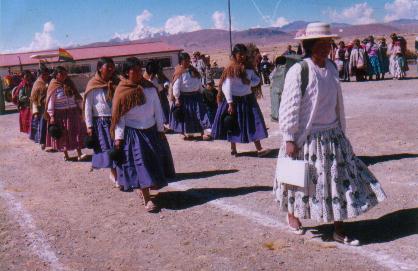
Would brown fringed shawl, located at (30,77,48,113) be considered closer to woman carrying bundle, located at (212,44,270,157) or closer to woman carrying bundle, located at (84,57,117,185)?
woman carrying bundle, located at (84,57,117,185)

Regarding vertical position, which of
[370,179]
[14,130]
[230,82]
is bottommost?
[14,130]

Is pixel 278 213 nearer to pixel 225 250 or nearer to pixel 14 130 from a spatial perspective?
pixel 225 250

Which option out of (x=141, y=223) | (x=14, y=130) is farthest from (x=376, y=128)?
(x=14, y=130)

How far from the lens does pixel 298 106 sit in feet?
15.3

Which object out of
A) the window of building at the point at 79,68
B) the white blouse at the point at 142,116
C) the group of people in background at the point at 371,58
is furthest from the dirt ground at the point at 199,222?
the window of building at the point at 79,68

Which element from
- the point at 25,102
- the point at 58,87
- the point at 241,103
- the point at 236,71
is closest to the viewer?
the point at 236,71

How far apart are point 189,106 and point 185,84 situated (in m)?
0.49

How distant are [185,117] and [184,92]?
520 mm

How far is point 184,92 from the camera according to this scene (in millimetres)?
11445

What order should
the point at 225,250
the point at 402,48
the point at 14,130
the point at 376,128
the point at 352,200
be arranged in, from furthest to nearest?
the point at 402,48 → the point at 14,130 → the point at 376,128 → the point at 225,250 → the point at 352,200

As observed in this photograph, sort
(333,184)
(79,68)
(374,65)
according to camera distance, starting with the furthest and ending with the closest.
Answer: (79,68) → (374,65) → (333,184)

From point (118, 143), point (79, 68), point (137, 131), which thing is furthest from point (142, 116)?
point (79, 68)

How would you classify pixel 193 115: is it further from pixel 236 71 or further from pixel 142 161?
pixel 142 161

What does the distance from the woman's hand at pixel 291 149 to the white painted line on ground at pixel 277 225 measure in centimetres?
86
